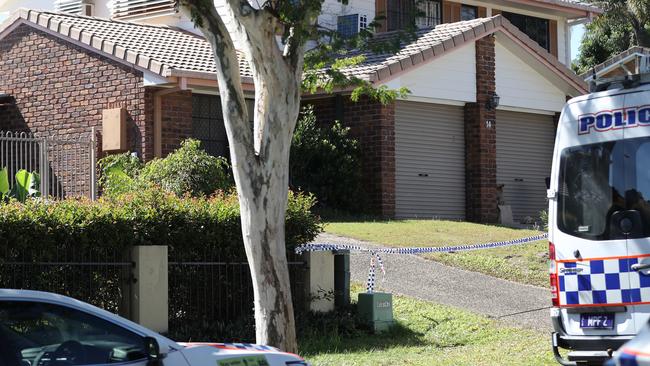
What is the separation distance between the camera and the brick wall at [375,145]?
69.7 feet

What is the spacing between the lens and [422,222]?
2034 centimetres

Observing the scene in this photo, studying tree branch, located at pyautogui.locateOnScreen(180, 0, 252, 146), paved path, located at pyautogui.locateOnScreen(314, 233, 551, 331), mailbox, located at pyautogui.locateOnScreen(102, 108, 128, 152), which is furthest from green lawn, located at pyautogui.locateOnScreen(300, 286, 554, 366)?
mailbox, located at pyautogui.locateOnScreen(102, 108, 128, 152)

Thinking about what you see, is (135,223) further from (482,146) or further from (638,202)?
(482,146)

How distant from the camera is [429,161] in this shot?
74.6 feet

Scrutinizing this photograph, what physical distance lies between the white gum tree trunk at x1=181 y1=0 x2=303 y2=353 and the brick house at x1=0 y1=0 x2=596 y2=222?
32.2 ft

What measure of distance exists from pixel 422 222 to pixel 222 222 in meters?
8.20

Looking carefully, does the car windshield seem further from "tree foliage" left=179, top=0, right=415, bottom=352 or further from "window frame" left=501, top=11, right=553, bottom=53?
"window frame" left=501, top=11, right=553, bottom=53

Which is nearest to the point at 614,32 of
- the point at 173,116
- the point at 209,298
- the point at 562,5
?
the point at 562,5

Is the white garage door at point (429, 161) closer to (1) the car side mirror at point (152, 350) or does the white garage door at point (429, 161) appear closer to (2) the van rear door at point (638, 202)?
(2) the van rear door at point (638, 202)

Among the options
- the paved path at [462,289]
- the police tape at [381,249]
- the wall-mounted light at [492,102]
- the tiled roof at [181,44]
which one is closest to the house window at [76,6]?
the tiled roof at [181,44]

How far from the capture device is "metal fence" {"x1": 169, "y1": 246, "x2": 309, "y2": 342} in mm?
12328

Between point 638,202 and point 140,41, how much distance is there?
46.2 ft

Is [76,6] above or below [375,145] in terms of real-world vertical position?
above

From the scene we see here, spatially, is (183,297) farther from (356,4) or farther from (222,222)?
(356,4)
